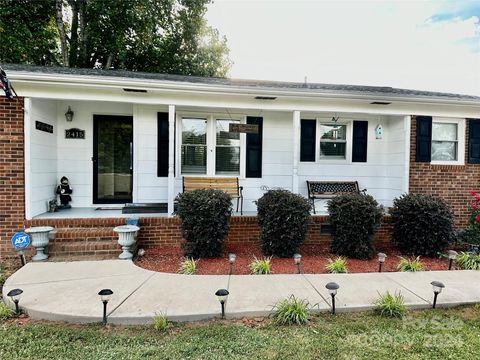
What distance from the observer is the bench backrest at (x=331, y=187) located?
7267mm

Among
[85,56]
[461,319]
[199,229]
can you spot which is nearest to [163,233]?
[199,229]

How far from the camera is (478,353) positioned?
2.57 m

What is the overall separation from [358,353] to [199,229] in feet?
9.84

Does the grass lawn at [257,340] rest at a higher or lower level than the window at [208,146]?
lower

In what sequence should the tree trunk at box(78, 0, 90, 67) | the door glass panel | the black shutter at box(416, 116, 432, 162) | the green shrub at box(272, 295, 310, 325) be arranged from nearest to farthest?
the green shrub at box(272, 295, 310, 325) → the black shutter at box(416, 116, 432, 162) → the door glass panel → the tree trunk at box(78, 0, 90, 67)

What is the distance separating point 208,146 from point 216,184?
3.20ft

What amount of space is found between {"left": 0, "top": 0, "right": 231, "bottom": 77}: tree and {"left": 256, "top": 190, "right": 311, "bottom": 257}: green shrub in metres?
12.2

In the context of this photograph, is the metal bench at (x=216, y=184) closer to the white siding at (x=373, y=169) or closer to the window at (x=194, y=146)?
the window at (x=194, y=146)

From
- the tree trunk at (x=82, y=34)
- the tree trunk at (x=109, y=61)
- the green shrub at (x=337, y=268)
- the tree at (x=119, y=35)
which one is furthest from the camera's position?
the tree trunk at (x=109, y=61)

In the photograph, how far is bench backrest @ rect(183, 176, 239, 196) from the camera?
672 centimetres

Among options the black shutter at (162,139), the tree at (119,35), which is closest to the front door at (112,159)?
the black shutter at (162,139)

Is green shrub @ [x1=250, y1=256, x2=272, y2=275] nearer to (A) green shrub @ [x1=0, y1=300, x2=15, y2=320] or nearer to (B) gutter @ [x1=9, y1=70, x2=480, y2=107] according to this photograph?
(A) green shrub @ [x1=0, y1=300, x2=15, y2=320]

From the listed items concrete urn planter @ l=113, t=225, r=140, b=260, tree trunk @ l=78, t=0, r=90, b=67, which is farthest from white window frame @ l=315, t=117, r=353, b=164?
tree trunk @ l=78, t=0, r=90, b=67

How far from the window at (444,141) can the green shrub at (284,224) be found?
13.9 feet
